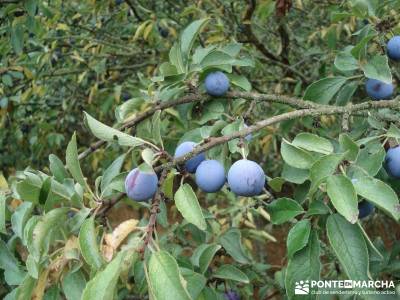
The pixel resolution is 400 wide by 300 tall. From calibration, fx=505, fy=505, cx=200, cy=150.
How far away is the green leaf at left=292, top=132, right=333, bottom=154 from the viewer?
852mm

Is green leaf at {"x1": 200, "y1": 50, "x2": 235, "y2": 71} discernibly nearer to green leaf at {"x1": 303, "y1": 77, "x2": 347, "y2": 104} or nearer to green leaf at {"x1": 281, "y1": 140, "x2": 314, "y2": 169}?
green leaf at {"x1": 303, "y1": 77, "x2": 347, "y2": 104}

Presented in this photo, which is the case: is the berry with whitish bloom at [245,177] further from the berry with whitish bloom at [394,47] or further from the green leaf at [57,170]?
the berry with whitish bloom at [394,47]

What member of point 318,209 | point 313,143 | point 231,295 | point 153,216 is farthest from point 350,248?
point 231,295

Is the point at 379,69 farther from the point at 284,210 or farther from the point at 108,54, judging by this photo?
the point at 108,54

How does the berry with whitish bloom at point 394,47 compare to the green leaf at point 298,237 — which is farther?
the berry with whitish bloom at point 394,47

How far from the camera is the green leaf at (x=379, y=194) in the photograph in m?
0.74

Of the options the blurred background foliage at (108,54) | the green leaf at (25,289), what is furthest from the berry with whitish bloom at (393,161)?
the blurred background foliage at (108,54)

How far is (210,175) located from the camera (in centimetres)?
92

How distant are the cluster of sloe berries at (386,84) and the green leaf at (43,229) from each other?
78 centimetres

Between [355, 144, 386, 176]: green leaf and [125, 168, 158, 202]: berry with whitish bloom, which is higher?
[355, 144, 386, 176]: green leaf

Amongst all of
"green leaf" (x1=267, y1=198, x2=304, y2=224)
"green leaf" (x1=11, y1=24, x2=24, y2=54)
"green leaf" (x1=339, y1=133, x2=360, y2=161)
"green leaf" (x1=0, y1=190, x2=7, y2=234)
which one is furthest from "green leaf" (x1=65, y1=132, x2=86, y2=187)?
"green leaf" (x1=11, y1=24, x2=24, y2=54)

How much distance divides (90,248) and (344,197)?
412 millimetres

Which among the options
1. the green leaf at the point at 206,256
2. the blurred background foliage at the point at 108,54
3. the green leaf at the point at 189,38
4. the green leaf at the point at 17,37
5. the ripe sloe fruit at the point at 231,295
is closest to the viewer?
the green leaf at the point at 206,256

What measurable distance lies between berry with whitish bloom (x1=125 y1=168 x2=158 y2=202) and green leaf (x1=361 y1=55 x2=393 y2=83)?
554 mm
